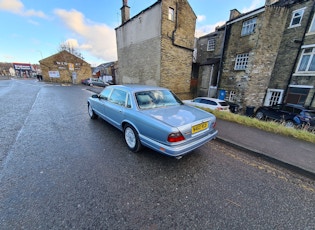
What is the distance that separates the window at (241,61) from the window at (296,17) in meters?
3.76

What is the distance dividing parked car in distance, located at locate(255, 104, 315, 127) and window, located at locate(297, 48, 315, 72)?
4.85 m

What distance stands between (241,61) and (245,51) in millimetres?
772

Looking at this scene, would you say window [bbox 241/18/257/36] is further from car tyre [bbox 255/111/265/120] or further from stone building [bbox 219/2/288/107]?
car tyre [bbox 255/111/265/120]

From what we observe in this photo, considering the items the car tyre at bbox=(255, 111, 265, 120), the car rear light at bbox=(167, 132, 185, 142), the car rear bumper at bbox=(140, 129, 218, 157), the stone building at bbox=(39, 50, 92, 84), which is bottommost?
the car tyre at bbox=(255, 111, 265, 120)

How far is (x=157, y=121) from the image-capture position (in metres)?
2.48

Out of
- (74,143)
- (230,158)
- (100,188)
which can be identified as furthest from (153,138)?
(74,143)

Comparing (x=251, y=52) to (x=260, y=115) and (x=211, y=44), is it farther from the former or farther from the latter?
(x=211, y=44)

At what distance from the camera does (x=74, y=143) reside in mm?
3506

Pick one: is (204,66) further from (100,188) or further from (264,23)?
(100,188)

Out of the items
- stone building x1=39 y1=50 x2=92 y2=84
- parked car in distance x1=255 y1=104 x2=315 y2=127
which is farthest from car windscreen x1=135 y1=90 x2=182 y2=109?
stone building x1=39 y1=50 x2=92 y2=84

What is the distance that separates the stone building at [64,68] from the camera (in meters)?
26.3

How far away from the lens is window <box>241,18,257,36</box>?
10.0m

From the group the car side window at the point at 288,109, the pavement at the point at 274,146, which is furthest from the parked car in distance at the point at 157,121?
the car side window at the point at 288,109

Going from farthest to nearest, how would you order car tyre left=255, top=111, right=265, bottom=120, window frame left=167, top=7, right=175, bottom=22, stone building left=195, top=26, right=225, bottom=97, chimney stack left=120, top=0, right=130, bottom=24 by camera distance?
stone building left=195, top=26, right=225, bottom=97, chimney stack left=120, top=0, right=130, bottom=24, window frame left=167, top=7, right=175, bottom=22, car tyre left=255, top=111, right=265, bottom=120
